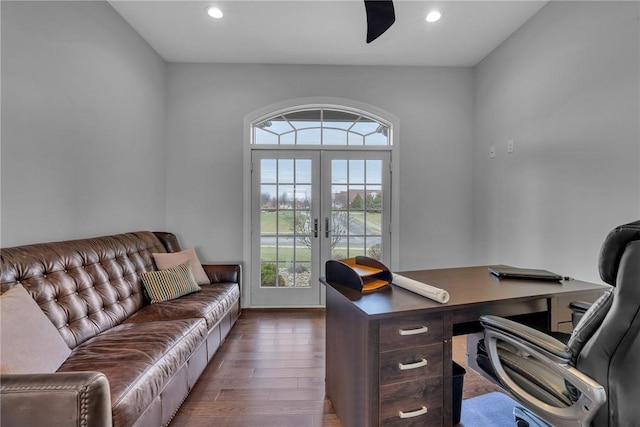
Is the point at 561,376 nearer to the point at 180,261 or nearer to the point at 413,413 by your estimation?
the point at 413,413

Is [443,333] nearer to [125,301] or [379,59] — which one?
[125,301]

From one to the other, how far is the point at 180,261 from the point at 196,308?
2.47ft

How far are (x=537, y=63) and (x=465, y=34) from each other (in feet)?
2.48

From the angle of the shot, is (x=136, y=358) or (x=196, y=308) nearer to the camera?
(x=136, y=358)

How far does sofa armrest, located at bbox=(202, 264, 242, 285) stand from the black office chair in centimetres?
253

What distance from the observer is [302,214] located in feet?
11.5

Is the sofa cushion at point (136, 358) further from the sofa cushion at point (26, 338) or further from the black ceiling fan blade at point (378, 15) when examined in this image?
the black ceiling fan blade at point (378, 15)

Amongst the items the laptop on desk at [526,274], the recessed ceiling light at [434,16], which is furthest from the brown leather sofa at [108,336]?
the recessed ceiling light at [434,16]

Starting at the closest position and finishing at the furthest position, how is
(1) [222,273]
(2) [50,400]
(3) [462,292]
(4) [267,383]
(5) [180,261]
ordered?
(2) [50,400], (3) [462,292], (4) [267,383], (5) [180,261], (1) [222,273]

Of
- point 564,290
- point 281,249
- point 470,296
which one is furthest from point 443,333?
point 281,249

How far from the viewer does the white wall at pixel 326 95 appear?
3410 millimetres

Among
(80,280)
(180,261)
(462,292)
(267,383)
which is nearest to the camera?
(462,292)

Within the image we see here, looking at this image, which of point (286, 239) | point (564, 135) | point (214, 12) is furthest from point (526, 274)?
point (214, 12)

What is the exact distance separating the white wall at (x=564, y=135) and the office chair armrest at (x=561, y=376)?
1406 millimetres
